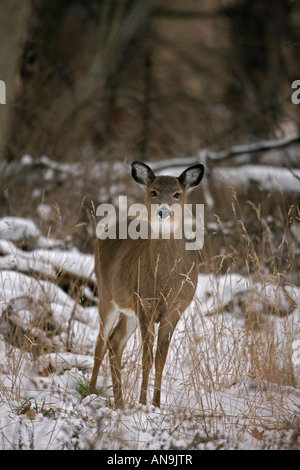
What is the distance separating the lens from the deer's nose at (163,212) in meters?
4.88

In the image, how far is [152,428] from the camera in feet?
14.2

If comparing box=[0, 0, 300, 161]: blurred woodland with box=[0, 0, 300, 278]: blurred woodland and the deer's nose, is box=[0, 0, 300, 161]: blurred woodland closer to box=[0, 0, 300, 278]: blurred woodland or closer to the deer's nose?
box=[0, 0, 300, 278]: blurred woodland

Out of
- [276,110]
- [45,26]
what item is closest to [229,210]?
[276,110]

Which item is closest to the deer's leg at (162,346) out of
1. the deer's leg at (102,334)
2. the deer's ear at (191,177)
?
the deer's leg at (102,334)

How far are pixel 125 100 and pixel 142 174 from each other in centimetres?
1628

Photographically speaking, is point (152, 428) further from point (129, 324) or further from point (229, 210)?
point (229, 210)

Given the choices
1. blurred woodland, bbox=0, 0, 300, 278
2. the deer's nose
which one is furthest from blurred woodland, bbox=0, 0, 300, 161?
the deer's nose

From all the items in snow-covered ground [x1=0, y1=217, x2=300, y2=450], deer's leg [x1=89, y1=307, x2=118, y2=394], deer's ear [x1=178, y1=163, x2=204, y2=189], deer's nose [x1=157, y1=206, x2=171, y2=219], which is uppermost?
deer's ear [x1=178, y1=163, x2=204, y2=189]

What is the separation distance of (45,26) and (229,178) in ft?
23.1

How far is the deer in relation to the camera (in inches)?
187

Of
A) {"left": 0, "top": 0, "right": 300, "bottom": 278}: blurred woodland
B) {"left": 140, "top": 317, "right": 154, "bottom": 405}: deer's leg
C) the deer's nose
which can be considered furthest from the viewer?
{"left": 0, "top": 0, "right": 300, "bottom": 278}: blurred woodland

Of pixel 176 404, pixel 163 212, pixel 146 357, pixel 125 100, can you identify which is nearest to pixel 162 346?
pixel 146 357

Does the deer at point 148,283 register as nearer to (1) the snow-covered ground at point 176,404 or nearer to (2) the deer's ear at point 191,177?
(2) the deer's ear at point 191,177
